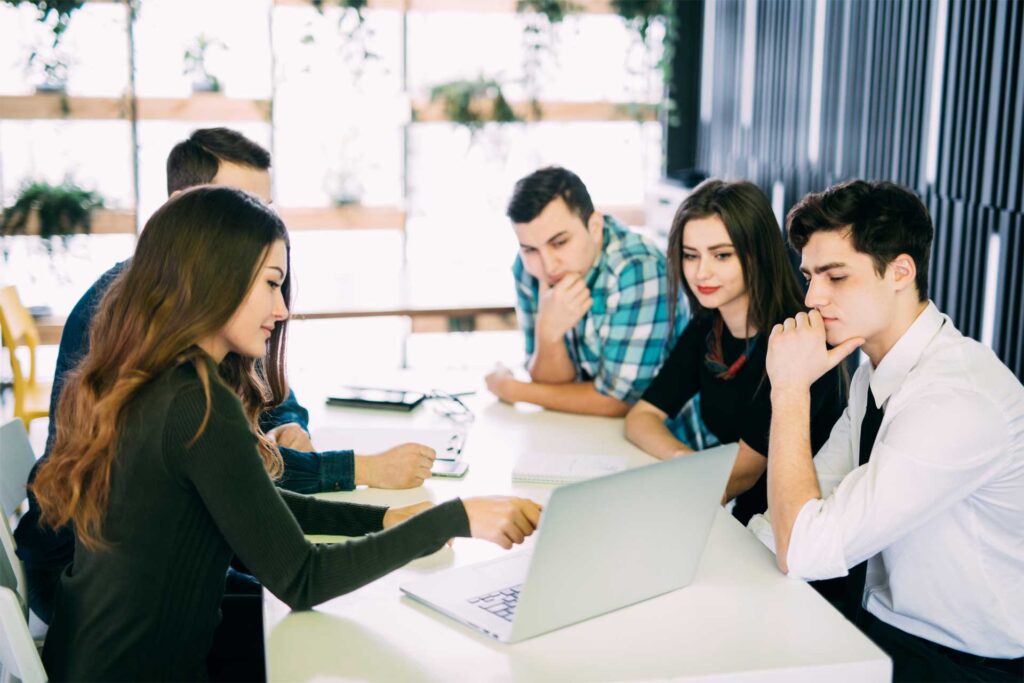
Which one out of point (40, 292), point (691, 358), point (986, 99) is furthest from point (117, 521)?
point (40, 292)

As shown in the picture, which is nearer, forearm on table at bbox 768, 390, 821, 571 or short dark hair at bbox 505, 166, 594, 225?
forearm on table at bbox 768, 390, 821, 571

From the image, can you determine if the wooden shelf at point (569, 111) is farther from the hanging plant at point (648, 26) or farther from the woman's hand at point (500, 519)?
the woman's hand at point (500, 519)

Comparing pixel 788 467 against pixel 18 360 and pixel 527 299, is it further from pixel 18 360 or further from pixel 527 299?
pixel 18 360

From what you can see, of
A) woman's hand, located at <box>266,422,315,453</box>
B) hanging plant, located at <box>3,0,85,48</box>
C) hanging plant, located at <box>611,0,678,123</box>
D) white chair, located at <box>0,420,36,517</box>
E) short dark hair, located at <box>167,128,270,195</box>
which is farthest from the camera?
hanging plant, located at <box>611,0,678,123</box>

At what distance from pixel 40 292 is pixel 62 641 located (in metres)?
3.91

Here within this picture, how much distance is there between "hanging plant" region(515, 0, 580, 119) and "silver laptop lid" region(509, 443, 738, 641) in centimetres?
419

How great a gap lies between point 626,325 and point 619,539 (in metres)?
1.42

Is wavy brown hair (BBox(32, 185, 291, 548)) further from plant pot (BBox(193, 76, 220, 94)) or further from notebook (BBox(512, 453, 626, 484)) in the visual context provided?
plant pot (BBox(193, 76, 220, 94))

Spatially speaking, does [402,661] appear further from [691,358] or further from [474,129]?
[474,129]

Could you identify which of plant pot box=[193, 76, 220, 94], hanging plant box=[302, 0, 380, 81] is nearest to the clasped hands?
hanging plant box=[302, 0, 380, 81]

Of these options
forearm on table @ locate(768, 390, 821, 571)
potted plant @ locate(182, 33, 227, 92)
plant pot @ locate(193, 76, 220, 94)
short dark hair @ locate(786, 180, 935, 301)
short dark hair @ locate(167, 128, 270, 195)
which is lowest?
forearm on table @ locate(768, 390, 821, 571)

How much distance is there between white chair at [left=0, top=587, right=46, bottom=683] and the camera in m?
1.55

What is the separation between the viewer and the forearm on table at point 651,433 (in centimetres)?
234

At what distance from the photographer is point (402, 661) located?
4.68 ft
